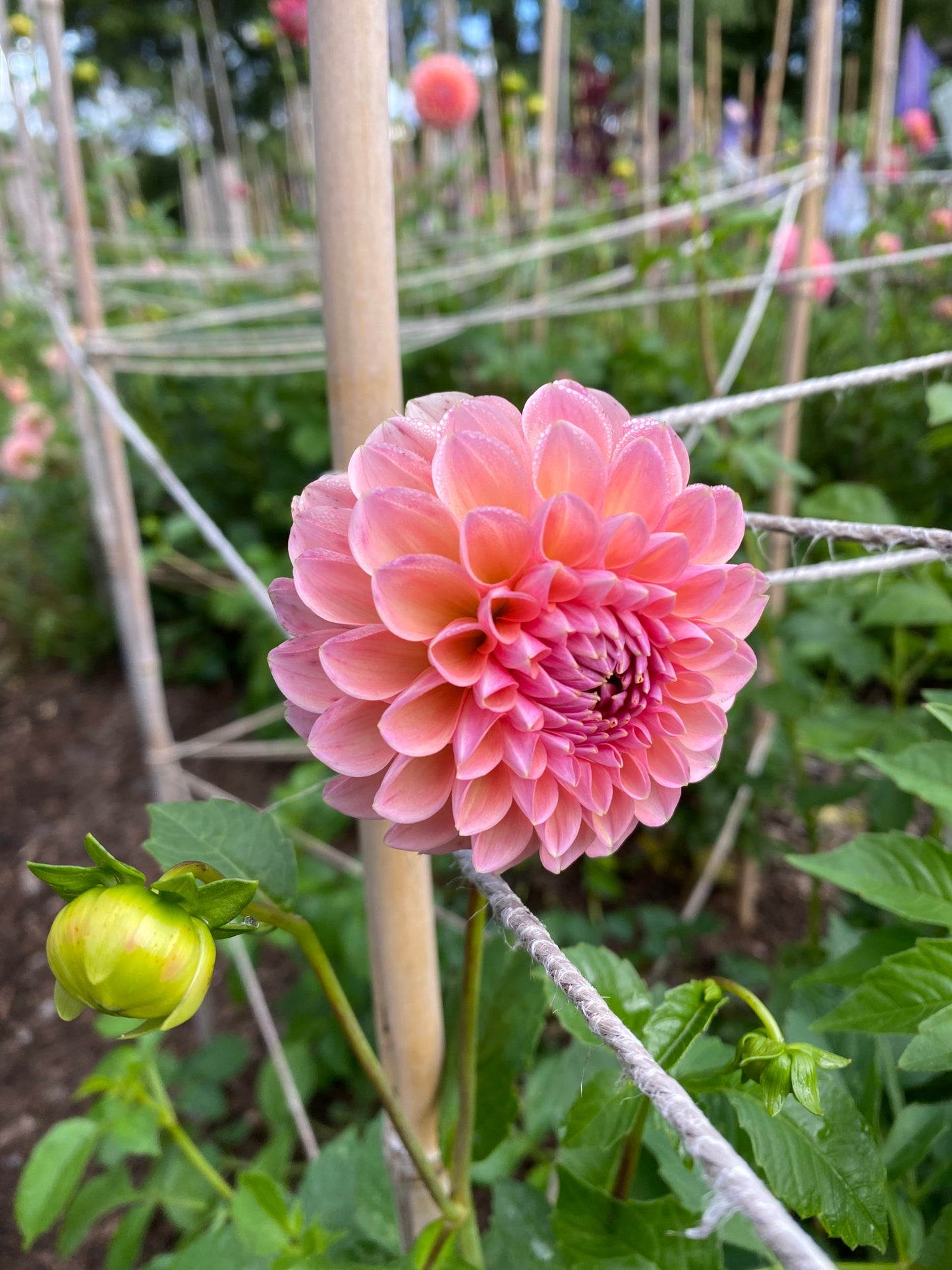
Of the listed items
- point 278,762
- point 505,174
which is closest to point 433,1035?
point 278,762

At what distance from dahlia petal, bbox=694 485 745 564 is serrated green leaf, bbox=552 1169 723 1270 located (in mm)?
323

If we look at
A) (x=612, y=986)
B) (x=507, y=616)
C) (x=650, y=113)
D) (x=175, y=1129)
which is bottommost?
(x=175, y=1129)

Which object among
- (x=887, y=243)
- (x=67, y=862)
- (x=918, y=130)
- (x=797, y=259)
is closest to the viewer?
(x=797, y=259)

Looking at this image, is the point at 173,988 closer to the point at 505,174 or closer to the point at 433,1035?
the point at 433,1035

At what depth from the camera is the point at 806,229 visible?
1283 mm

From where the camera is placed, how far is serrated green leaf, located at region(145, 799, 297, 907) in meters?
0.40

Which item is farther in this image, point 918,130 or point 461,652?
point 918,130

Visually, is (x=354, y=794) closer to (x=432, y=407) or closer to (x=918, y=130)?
(x=432, y=407)

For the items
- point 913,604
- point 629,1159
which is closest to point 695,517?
point 629,1159

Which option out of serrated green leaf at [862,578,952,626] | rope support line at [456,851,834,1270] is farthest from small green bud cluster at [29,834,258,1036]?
serrated green leaf at [862,578,952,626]

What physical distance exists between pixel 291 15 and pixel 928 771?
2230 millimetres

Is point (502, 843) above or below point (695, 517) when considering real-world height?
below

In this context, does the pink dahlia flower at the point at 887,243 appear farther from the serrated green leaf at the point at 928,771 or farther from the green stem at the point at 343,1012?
the green stem at the point at 343,1012

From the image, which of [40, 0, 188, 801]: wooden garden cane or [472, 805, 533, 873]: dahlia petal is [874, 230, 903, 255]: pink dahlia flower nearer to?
[40, 0, 188, 801]: wooden garden cane
